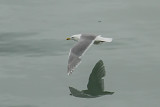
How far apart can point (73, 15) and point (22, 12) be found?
2.92ft

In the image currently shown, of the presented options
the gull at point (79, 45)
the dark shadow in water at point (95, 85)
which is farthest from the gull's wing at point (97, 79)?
the gull at point (79, 45)

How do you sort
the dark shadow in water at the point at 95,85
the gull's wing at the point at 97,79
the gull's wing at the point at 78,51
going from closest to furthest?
1. the dark shadow in water at the point at 95,85
2. the gull's wing at the point at 97,79
3. the gull's wing at the point at 78,51

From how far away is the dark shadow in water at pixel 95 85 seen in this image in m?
7.69

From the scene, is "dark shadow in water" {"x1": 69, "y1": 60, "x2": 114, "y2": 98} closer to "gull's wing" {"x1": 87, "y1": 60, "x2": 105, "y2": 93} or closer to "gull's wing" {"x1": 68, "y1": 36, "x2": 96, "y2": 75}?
"gull's wing" {"x1": 87, "y1": 60, "x2": 105, "y2": 93}

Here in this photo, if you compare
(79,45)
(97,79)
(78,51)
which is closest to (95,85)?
(97,79)

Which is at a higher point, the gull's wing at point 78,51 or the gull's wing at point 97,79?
the gull's wing at point 78,51

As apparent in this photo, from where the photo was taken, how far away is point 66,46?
9.20 metres

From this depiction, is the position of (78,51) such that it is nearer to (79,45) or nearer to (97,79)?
(79,45)

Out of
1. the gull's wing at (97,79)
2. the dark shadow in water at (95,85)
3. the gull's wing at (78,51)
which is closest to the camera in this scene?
the dark shadow in water at (95,85)

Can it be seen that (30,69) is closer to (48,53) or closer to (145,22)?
(48,53)

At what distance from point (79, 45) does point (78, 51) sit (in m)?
0.24

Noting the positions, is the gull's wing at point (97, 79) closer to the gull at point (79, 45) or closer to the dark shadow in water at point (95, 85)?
the dark shadow in water at point (95, 85)

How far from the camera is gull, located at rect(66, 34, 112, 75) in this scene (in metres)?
8.02

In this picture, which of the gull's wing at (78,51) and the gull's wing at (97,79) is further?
the gull's wing at (78,51)
